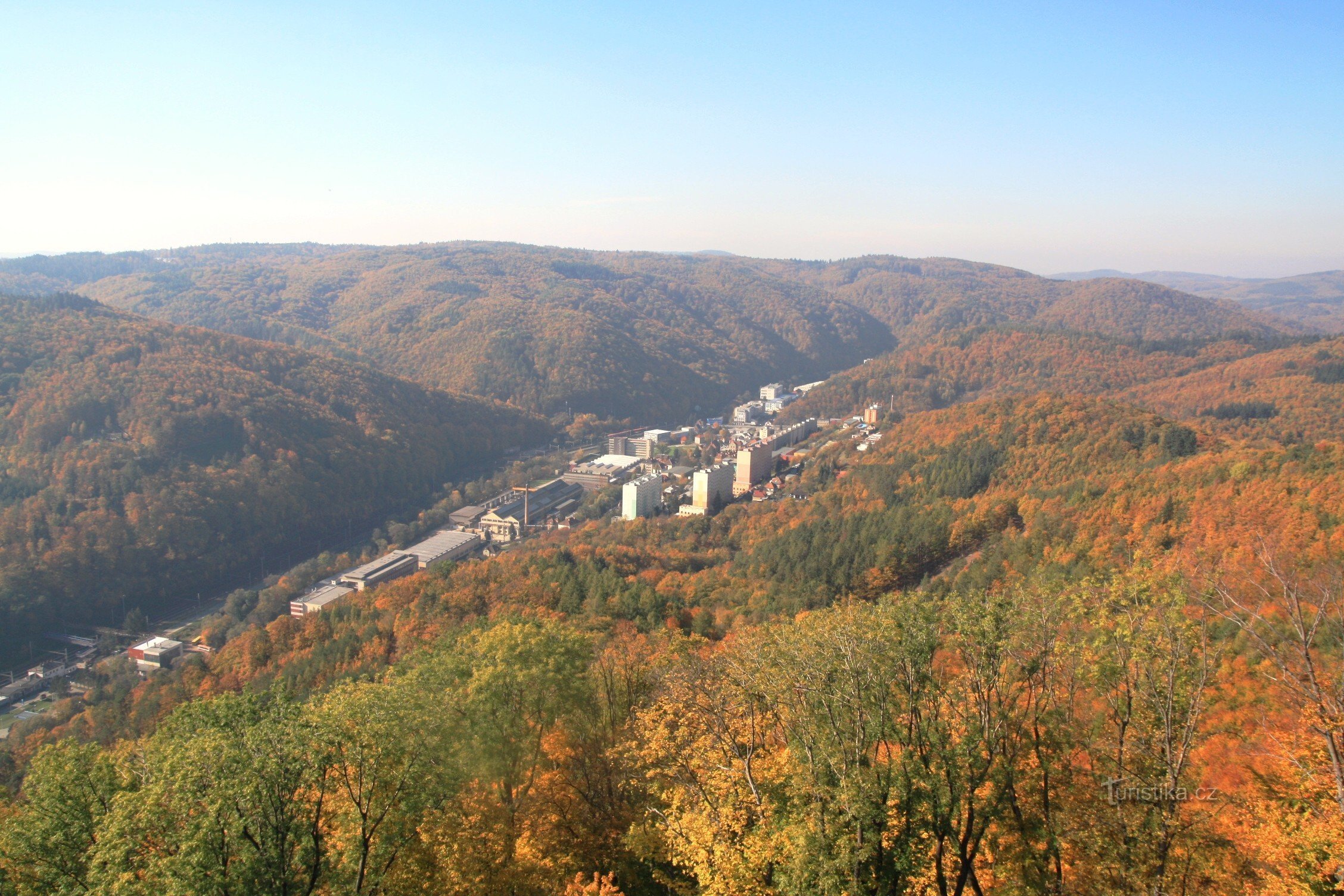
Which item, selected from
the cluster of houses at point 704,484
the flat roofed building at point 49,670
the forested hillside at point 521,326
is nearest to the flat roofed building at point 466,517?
the cluster of houses at point 704,484

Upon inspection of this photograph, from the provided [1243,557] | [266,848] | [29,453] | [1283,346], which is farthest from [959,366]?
[266,848]

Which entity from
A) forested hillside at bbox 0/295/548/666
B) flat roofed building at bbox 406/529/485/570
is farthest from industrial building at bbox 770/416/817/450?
flat roofed building at bbox 406/529/485/570

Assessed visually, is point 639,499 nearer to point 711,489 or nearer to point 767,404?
point 711,489

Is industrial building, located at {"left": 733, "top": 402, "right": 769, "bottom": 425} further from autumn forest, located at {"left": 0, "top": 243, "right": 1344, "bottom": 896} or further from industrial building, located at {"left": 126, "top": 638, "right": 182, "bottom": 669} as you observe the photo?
industrial building, located at {"left": 126, "top": 638, "right": 182, "bottom": 669}

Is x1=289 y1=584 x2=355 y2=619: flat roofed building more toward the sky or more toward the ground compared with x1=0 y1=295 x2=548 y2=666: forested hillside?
more toward the ground

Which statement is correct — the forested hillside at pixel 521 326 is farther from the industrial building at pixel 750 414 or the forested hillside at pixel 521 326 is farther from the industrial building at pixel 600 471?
the industrial building at pixel 600 471
